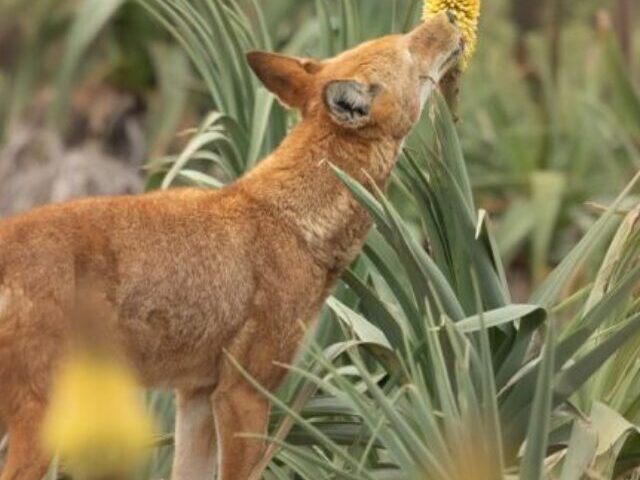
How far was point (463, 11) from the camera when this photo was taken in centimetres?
724

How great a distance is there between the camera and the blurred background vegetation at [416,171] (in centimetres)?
601

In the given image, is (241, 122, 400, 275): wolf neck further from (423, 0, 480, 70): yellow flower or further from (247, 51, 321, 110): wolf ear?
(423, 0, 480, 70): yellow flower

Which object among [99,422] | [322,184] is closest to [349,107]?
[322,184]

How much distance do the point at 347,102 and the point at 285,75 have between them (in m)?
0.32

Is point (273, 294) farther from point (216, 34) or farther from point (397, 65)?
point (216, 34)

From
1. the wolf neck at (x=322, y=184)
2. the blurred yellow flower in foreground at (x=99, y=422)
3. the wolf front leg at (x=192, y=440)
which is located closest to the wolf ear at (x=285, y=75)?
the wolf neck at (x=322, y=184)

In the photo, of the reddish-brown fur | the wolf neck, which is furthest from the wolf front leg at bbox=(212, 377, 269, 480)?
the wolf neck

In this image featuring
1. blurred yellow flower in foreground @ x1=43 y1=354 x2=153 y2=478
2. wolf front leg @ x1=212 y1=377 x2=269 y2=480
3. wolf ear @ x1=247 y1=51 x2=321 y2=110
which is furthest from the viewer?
wolf ear @ x1=247 y1=51 x2=321 y2=110

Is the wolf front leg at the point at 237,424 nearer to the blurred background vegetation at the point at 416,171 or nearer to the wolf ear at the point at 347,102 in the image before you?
the blurred background vegetation at the point at 416,171

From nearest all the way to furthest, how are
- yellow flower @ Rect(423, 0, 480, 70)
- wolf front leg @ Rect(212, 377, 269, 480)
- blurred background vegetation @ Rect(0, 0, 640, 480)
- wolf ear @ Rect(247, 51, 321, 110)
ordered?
blurred background vegetation @ Rect(0, 0, 640, 480), wolf front leg @ Rect(212, 377, 269, 480), wolf ear @ Rect(247, 51, 321, 110), yellow flower @ Rect(423, 0, 480, 70)

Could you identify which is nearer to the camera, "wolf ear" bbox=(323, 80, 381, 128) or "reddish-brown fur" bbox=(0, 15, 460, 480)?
"reddish-brown fur" bbox=(0, 15, 460, 480)

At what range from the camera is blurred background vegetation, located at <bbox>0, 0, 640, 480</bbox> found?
6.01 m

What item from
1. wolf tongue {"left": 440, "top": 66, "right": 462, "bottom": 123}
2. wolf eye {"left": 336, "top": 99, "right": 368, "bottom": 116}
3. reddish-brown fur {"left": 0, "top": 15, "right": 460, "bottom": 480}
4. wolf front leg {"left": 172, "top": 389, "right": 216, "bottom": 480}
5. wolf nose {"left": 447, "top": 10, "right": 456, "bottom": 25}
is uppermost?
A: wolf nose {"left": 447, "top": 10, "right": 456, "bottom": 25}

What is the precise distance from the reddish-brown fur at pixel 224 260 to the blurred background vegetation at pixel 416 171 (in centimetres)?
17
